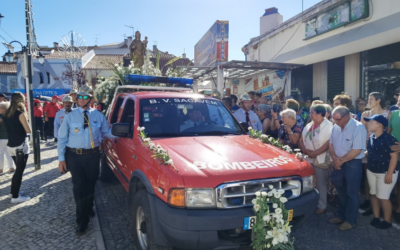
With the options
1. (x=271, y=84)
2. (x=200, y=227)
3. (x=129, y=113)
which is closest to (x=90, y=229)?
(x=129, y=113)

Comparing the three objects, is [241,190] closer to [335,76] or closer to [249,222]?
[249,222]

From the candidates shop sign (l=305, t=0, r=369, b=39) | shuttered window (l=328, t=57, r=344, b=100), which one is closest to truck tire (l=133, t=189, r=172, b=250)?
shop sign (l=305, t=0, r=369, b=39)

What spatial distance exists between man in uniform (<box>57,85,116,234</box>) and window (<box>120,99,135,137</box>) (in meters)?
0.49

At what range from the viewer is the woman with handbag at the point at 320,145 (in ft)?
13.6

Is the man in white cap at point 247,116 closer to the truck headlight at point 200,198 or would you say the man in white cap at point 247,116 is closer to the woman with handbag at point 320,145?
the woman with handbag at point 320,145

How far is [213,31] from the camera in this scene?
47.6 ft

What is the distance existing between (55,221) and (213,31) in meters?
12.5

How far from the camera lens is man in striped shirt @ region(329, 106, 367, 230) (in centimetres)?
368

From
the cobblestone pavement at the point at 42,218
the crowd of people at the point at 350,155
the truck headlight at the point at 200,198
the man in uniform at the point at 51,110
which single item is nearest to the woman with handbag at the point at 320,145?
the crowd of people at the point at 350,155

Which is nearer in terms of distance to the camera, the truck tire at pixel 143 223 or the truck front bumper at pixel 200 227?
the truck front bumper at pixel 200 227

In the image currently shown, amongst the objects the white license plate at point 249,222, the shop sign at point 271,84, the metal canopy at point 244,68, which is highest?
the metal canopy at point 244,68

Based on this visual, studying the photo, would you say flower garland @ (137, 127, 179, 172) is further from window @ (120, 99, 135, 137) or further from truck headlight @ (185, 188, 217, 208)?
window @ (120, 99, 135, 137)

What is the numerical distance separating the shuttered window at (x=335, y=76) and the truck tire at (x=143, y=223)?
365 inches

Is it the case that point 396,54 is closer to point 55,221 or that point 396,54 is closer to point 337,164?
point 337,164
